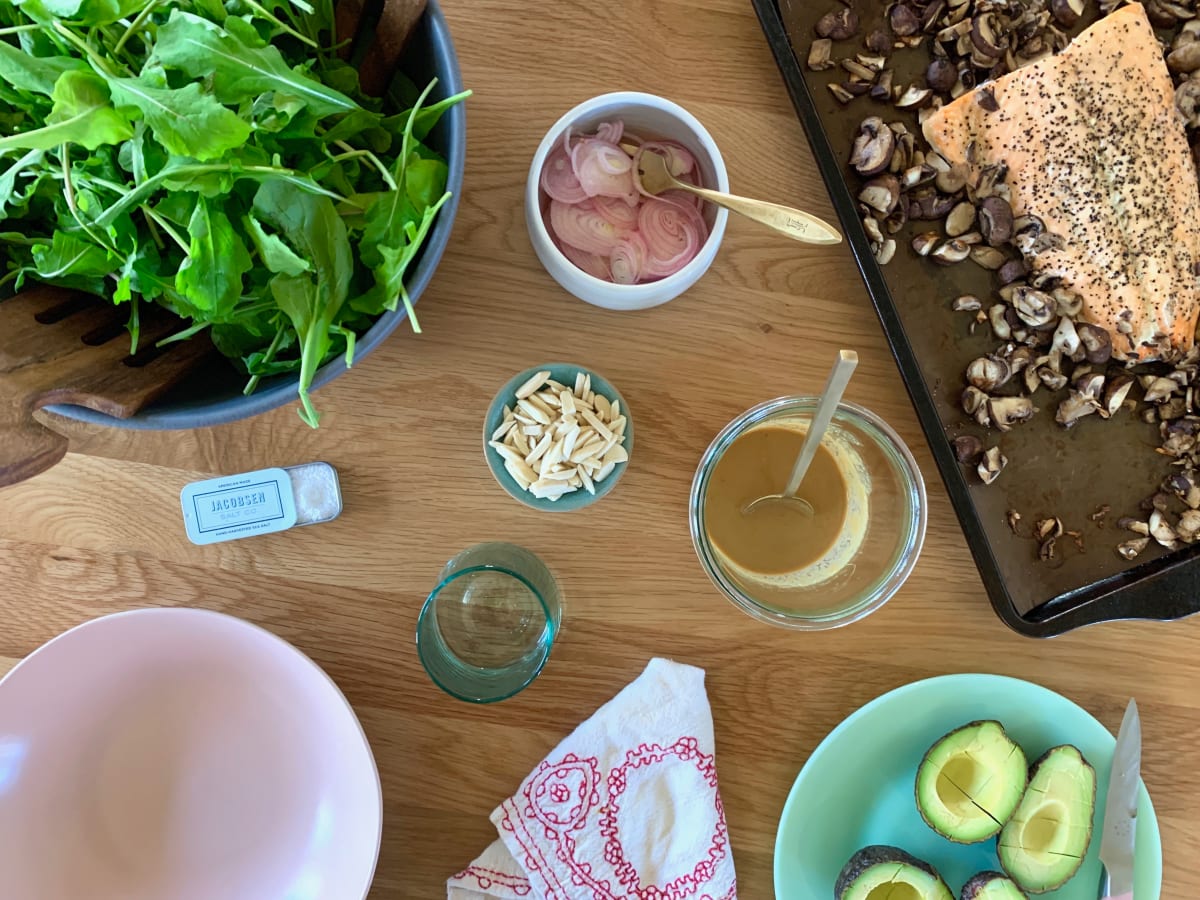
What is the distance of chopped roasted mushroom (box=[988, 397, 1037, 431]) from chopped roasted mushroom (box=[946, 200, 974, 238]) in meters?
0.16

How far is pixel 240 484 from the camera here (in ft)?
2.73

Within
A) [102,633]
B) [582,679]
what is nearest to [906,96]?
[582,679]

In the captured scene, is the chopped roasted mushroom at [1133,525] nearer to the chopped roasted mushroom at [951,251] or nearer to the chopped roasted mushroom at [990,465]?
the chopped roasted mushroom at [990,465]

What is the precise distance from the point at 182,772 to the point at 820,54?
3.00 feet

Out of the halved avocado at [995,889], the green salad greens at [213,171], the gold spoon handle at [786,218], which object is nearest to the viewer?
the green salad greens at [213,171]

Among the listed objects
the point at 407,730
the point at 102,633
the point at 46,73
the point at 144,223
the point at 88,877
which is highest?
the point at 46,73

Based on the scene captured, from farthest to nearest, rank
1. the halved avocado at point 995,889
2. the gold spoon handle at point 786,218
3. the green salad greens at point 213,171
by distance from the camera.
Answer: the halved avocado at point 995,889 → the gold spoon handle at point 786,218 → the green salad greens at point 213,171

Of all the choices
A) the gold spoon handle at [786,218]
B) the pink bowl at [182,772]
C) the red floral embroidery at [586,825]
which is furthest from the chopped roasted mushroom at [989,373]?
the pink bowl at [182,772]

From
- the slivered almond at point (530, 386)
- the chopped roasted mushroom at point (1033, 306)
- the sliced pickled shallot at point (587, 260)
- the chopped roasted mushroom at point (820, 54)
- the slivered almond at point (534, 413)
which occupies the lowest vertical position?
the slivered almond at point (534, 413)

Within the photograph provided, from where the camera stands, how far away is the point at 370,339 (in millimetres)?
639

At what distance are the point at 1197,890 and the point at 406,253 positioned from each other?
960 mm

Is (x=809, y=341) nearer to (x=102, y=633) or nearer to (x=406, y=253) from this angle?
(x=406, y=253)

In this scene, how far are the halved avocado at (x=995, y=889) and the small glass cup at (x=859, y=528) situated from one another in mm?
266

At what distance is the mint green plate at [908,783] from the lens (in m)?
0.83
